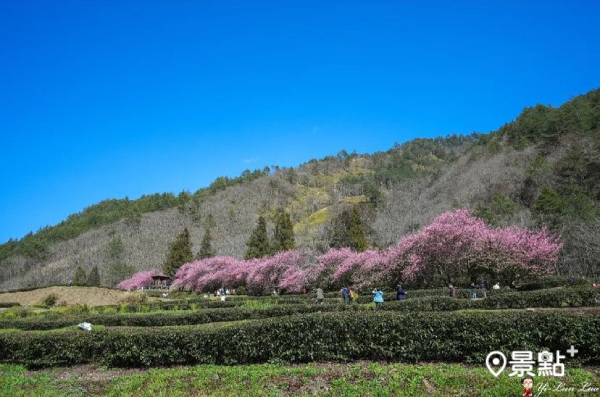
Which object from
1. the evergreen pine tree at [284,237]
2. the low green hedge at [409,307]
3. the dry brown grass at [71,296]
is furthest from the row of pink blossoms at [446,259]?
the dry brown grass at [71,296]

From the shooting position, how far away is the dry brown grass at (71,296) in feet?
119

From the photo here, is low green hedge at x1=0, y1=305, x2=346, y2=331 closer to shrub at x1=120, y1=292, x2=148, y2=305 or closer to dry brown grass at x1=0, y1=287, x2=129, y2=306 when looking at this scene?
shrub at x1=120, y1=292, x2=148, y2=305

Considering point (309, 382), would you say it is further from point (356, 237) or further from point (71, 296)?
point (356, 237)

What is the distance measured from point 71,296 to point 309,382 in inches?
1441

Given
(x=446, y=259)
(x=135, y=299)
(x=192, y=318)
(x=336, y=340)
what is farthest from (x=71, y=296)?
(x=336, y=340)

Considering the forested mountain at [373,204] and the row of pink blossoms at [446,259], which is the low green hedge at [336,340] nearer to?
the row of pink blossoms at [446,259]

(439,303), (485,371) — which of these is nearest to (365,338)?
(485,371)

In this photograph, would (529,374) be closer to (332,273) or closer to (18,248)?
(332,273)

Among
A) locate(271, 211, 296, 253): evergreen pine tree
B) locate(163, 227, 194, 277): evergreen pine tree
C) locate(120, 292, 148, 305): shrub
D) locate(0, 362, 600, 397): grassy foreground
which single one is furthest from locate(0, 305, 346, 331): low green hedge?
locate(163, 227, 194, 277): evergreen pine tree

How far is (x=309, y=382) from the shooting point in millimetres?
8016

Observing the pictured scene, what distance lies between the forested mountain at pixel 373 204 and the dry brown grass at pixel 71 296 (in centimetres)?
2563

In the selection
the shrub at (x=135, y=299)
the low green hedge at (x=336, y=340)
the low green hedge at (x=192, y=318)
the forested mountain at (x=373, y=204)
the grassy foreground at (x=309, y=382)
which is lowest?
the shrub at (x=135, y=299)

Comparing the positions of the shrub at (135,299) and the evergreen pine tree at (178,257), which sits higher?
the evergreen pine tree at (178,257)

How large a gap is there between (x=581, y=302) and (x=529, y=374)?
13.4 meters
